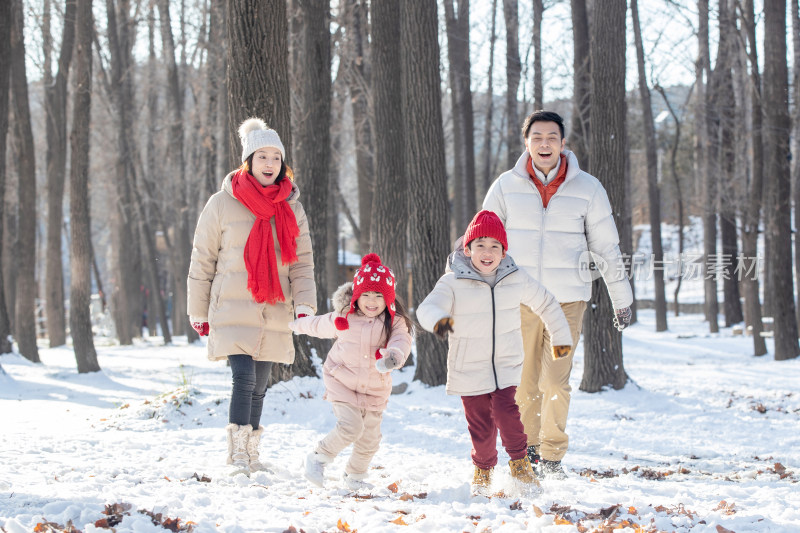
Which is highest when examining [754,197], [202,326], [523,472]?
[754,197]

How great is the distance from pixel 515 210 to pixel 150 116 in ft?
84.5

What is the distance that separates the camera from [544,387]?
5.20 metres

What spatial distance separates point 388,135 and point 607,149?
Answer: 10.4 ft

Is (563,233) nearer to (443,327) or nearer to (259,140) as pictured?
(443,327)

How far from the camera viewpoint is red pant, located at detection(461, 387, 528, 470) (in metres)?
4.59

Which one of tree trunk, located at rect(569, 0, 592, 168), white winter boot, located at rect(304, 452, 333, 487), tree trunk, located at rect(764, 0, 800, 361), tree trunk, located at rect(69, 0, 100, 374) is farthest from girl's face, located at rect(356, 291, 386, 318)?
tree trunk, located at rect(764, 0, 800, 361)

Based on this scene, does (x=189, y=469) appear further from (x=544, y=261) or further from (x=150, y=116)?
(x=150, y=116)

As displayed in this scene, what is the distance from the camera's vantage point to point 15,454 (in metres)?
5.48

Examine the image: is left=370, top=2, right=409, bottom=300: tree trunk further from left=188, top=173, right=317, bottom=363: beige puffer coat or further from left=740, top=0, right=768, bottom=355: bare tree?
left=740, top=0, right=768, bottom=355: bare tree

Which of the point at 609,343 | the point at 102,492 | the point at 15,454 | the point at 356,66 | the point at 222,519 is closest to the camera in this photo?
the point at 222,519

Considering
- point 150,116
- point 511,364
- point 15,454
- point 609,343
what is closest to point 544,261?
point 511,364

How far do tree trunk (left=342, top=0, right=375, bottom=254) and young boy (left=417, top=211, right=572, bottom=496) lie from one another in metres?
11.4

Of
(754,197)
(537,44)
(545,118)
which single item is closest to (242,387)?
(545,118)

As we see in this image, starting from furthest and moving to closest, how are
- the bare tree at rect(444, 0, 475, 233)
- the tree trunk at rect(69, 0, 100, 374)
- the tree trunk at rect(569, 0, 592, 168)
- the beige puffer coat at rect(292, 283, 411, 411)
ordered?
the bare tree at rect(444, 0, 475, 233) < the tree trunk at rect(569, 0, 592, 168) < the tree trunk at rect(69, 0, 100, 374) < the beige puffer coat at rect(292, 283, 411, 411)
